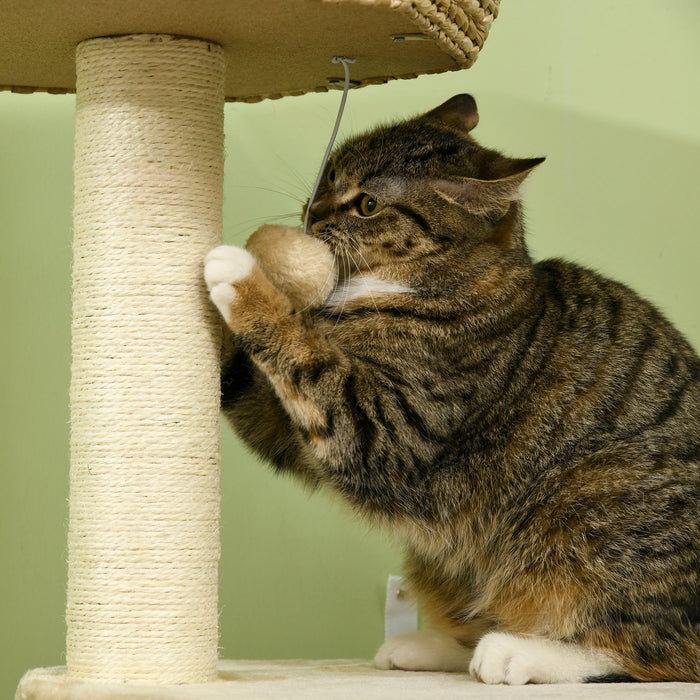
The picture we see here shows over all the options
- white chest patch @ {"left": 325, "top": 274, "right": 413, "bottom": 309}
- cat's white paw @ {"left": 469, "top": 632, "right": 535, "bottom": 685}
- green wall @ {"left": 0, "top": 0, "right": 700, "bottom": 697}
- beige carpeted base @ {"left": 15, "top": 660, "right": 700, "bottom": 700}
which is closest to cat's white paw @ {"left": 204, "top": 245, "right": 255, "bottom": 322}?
white chest patch @ {"left": 325, "top": 274, "right": 413, "bottom": 309}

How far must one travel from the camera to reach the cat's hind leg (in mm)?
1475

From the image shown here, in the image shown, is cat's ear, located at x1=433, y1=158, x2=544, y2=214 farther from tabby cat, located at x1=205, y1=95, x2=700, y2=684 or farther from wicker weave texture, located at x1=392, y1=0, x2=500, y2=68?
wicker weave texture, located at x1=392, y1=0, x2=500, y2=68

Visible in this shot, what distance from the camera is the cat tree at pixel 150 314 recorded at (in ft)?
4.66

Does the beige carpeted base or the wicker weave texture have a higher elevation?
the wicker weave texture

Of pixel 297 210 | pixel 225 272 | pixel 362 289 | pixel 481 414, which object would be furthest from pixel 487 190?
pixel 297 210

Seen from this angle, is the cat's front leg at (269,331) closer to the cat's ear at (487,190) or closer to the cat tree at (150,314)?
the cat tree at (150,314)

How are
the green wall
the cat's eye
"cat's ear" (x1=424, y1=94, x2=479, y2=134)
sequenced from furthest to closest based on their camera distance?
the green wall < "cat's ear" (x1=424, y1=94, x2=479, y2=134) < the cat's eye

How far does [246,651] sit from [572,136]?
4.89 feet

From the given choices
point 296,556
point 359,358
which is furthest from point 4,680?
point 359,358

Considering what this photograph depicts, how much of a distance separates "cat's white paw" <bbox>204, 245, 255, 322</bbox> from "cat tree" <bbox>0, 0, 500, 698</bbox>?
0.12 feet

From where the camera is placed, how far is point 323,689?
4.57 ft

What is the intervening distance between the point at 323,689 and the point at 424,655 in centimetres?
39

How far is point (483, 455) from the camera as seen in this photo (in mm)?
1646

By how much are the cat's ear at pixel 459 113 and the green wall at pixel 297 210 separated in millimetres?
587
